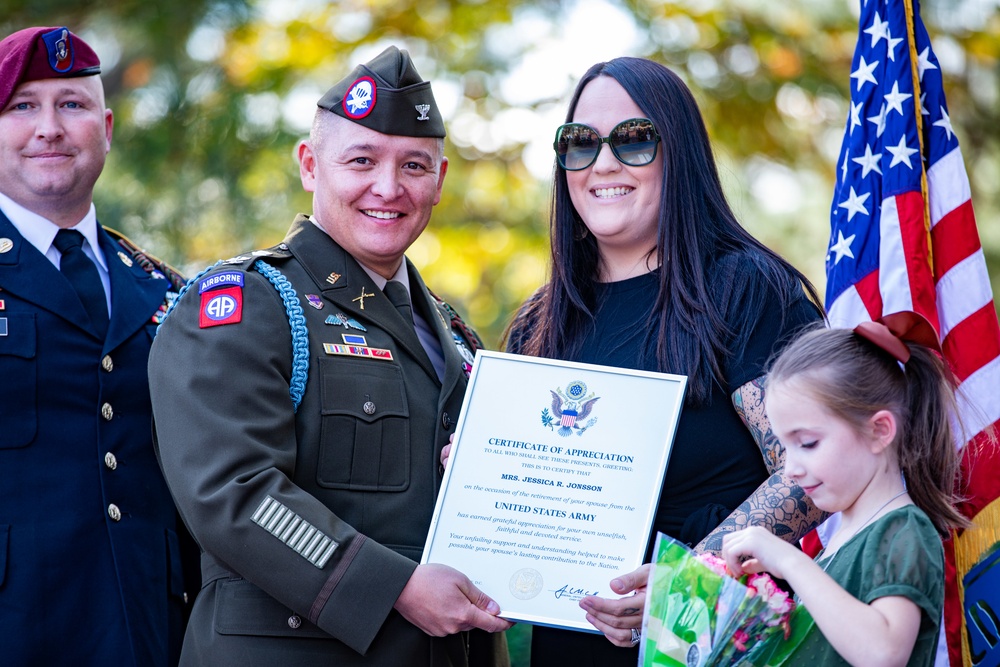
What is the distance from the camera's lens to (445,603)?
3129 mm

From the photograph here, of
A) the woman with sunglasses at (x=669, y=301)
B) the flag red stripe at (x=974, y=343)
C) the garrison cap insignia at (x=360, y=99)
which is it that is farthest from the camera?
the flag red stripe at (x=974, y=343)

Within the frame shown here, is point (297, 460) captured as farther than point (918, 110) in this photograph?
No

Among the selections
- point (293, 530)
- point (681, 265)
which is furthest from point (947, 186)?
point (293, 530)

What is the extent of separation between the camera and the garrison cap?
3.67m

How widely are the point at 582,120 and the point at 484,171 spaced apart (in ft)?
30.1

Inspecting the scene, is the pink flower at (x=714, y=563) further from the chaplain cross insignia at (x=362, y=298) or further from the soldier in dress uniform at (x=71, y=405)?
the soldier in dress uniform at (x=71, y=405)

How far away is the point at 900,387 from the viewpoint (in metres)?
2.77

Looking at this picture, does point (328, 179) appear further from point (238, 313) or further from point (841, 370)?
point (841, 370)

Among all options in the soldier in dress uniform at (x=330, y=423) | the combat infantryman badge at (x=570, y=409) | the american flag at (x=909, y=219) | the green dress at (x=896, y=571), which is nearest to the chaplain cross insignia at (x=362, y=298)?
the soldier in dress uniform at (x=330, y=423)

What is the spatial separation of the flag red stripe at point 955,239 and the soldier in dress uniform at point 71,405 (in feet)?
9.09

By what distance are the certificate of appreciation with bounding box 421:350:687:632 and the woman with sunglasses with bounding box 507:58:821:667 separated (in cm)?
12

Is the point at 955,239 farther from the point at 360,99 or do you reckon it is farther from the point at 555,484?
the point at 360,99

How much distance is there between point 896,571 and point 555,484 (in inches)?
38.6

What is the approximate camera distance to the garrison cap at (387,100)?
3.67 meters
